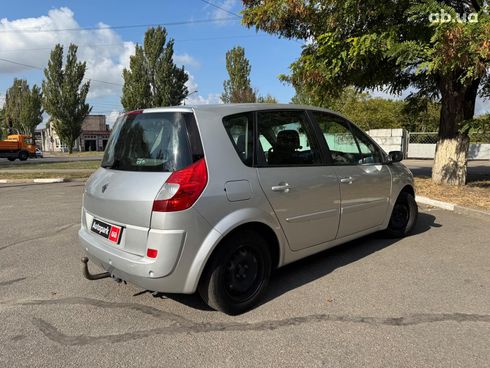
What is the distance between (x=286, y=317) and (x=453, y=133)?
8.38 metres

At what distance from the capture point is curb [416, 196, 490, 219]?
7.14 meters

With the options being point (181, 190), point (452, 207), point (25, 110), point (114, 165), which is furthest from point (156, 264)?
point (25, 110)

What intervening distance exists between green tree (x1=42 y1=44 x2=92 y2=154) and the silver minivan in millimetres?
48233

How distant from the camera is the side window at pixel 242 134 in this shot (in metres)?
3.49

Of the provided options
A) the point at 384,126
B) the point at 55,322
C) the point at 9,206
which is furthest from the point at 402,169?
the point at 384,126

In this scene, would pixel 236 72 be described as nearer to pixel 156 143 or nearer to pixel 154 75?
pixel 154 75

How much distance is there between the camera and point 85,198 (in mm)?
3885

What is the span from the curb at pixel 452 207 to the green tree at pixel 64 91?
152 ft

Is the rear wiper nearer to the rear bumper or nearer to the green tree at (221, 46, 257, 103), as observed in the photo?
the rear bumper

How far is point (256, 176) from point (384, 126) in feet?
113

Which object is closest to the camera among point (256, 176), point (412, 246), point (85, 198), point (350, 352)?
point (350, 352)

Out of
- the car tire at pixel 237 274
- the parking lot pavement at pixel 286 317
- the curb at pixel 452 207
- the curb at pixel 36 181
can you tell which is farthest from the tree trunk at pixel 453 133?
the curb at pixel 36 181

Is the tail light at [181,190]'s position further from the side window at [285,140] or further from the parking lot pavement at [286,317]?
the parking lot pavement at [286,317]

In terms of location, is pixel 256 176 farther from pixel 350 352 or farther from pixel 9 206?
pixel 9 206
